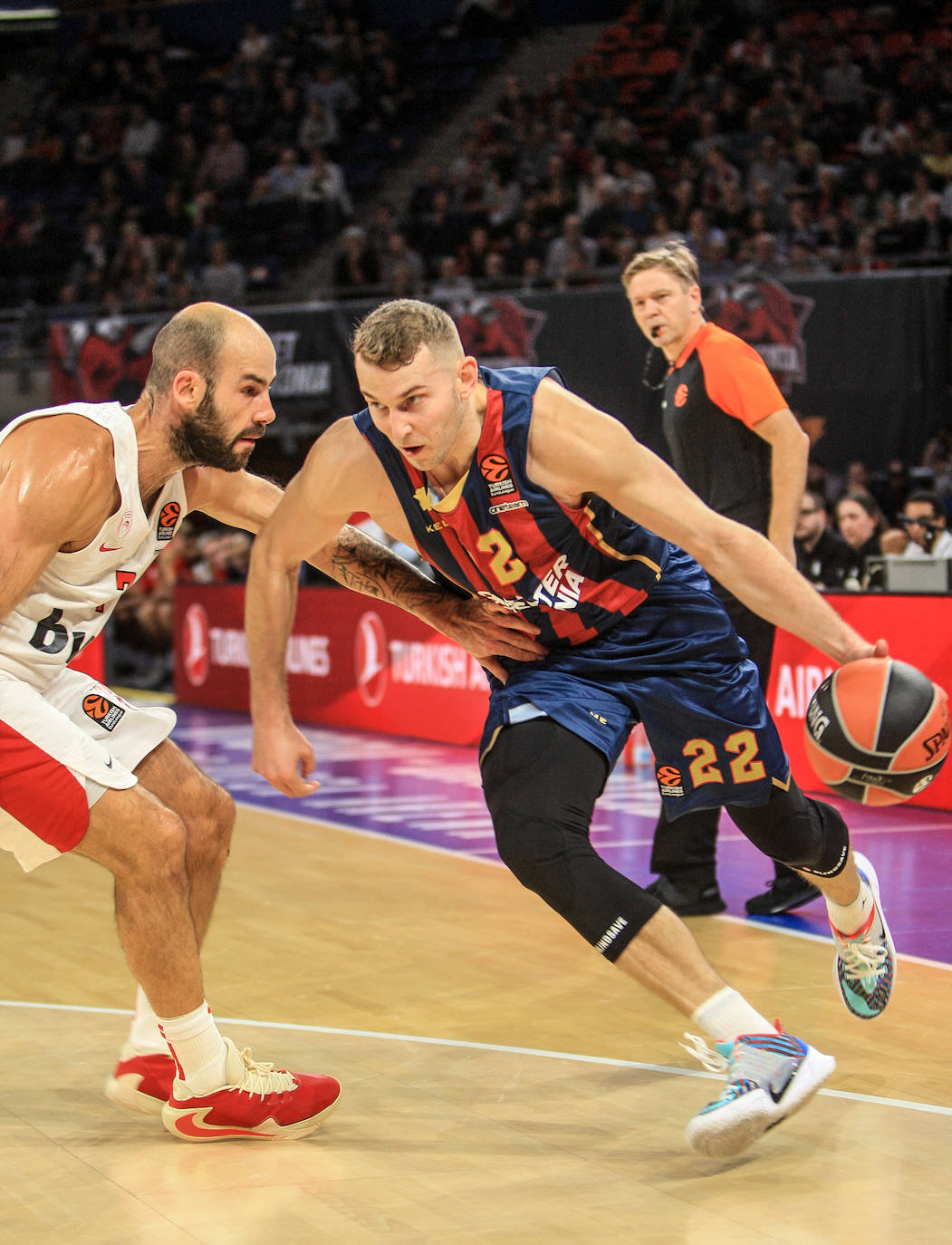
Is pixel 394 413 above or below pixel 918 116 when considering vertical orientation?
below

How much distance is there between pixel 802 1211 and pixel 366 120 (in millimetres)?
17579

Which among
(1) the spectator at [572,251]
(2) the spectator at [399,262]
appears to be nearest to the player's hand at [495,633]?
(1) the spectator at [572,251]

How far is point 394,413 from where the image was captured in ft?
10.5

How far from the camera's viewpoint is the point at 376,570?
3.88 meters

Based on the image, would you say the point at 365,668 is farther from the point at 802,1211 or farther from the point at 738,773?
the point at 802,1211

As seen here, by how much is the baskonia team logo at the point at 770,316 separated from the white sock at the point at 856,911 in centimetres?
722

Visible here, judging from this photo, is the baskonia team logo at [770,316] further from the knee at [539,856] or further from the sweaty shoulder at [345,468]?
the knee at [539,856]

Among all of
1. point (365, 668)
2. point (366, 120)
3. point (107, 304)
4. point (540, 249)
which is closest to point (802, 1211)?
point (365, 668)

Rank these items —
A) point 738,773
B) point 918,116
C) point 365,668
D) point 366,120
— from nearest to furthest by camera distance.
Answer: point 738,773
point 365,668
point 918,116
point 366,120

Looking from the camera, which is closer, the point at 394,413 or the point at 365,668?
the point at 394,413

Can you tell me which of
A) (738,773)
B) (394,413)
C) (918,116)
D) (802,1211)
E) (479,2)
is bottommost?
(802,1211)

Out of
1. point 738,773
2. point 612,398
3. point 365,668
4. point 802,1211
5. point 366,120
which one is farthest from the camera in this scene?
point 366,120

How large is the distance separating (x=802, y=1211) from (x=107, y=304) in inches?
534

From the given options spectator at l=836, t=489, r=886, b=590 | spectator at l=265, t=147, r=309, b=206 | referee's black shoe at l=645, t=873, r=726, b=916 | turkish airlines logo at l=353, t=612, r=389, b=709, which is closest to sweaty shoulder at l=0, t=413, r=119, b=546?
referee's black shoe at l=645, t=873, r=726, b=916
